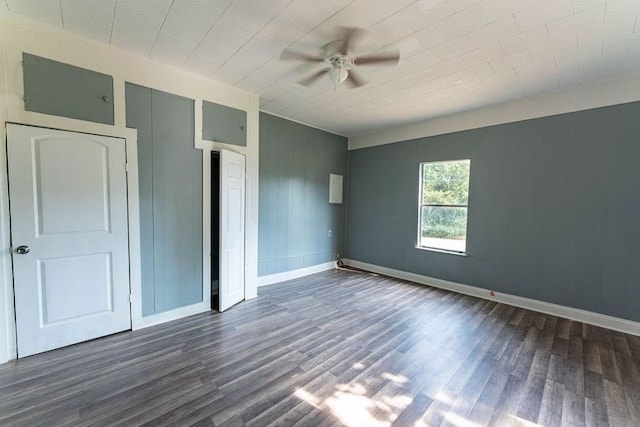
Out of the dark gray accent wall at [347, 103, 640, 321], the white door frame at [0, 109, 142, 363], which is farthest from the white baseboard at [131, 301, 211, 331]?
the dark gray accent wall at [347, 103, 640, 321]

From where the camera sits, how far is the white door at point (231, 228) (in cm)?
346

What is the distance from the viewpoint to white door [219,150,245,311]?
346cm

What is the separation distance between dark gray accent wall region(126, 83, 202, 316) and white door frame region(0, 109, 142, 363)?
0.07m

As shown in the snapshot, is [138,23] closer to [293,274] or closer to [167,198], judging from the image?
[167,198]

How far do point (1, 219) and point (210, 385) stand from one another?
2.26 m

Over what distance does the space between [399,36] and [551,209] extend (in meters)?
3.10

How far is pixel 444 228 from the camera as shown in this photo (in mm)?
4699

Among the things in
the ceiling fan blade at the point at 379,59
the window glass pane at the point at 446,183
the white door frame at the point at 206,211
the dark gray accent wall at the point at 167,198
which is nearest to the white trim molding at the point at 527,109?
the window glass pane at the point at 446,183

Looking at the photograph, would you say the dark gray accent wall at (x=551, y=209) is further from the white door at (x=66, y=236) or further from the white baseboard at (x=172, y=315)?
the white door at (x=66, y=236)

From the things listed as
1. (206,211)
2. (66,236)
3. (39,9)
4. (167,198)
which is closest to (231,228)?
(206,211)

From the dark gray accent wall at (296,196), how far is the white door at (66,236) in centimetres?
209

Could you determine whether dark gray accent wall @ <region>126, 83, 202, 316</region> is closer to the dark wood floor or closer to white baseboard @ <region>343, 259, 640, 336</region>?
the dark wood floor

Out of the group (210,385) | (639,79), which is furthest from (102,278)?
(639,79)

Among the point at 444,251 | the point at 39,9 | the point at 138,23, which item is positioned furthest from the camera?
the point at 444,251
